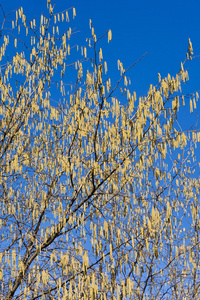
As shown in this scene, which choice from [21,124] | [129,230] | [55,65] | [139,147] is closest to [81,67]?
[55,65]

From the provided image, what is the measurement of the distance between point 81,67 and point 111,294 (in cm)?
246

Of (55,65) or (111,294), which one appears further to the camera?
(55,65)

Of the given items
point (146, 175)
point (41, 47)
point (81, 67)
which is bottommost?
point (146, 175)

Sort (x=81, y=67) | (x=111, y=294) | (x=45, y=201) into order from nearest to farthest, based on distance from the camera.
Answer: (x=111, y=294) → (x=45, y=201) → (x=81, y=67)

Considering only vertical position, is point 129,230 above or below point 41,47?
below

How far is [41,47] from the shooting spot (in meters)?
4.77

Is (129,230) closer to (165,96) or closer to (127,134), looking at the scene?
(127,134)

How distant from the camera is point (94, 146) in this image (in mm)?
3857

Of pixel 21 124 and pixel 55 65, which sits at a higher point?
pixel 55 65

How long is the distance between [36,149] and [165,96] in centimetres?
176

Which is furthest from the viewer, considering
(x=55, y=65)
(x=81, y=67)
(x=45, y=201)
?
(x=55, y=65)

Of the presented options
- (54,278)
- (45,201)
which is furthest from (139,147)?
(54,278)

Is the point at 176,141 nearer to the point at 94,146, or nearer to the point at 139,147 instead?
the point at 139,147

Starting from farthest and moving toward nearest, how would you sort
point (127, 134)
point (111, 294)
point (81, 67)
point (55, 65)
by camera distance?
point (55, 65) < point (81, 67) < point (111, 294) < point (127, 134)
